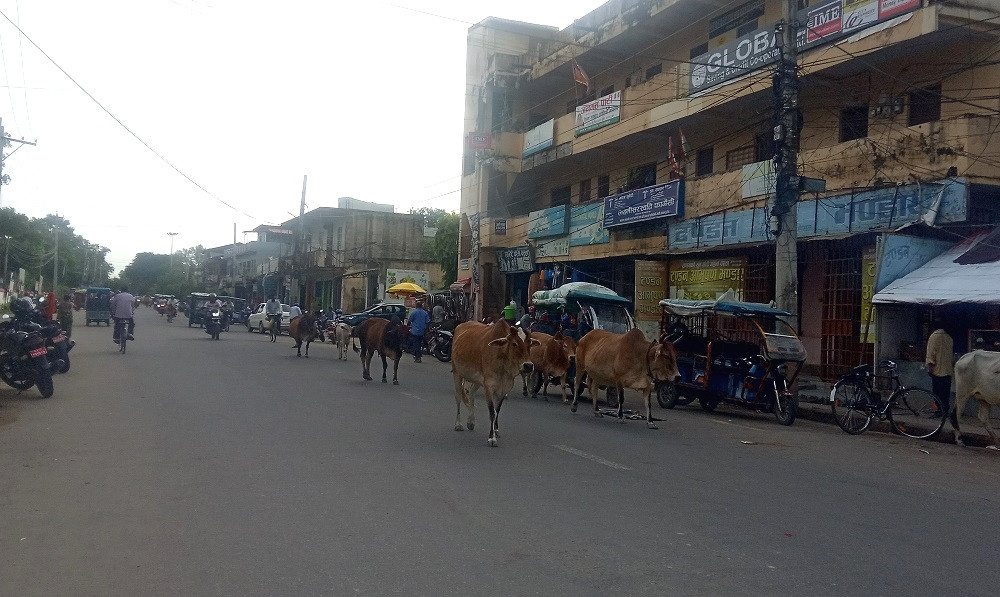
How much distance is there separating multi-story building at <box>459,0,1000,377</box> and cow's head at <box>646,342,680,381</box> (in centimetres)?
625

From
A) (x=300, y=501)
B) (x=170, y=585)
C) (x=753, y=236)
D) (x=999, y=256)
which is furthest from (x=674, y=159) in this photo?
(x=170, y=585)

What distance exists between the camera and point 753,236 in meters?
20.7

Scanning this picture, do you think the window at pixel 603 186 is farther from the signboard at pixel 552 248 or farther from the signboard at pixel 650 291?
the signboard at pixel 650 291

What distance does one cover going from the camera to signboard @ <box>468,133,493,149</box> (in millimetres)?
32781

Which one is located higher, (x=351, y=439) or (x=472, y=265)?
(x=472, y=265)

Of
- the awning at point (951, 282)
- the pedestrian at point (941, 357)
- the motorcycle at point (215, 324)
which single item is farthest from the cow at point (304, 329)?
the pedestrian at point (941, 357)

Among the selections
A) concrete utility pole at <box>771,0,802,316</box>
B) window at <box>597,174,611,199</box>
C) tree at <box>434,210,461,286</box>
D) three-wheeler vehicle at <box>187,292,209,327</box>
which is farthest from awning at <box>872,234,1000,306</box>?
three-wheeler vehicle at <box>187,292,209,327</box>

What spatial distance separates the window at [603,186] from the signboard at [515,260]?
3.82m

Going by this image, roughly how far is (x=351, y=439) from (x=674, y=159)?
17.8m

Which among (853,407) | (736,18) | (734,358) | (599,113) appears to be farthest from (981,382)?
(599,113)

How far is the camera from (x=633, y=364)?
1270 cm

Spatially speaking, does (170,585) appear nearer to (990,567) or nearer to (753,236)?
(990,567)

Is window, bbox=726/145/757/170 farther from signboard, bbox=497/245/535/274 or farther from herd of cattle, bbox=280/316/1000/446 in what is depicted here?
signboard, bbox=497/245/535/274

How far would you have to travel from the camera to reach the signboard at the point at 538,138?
30.9 metres
